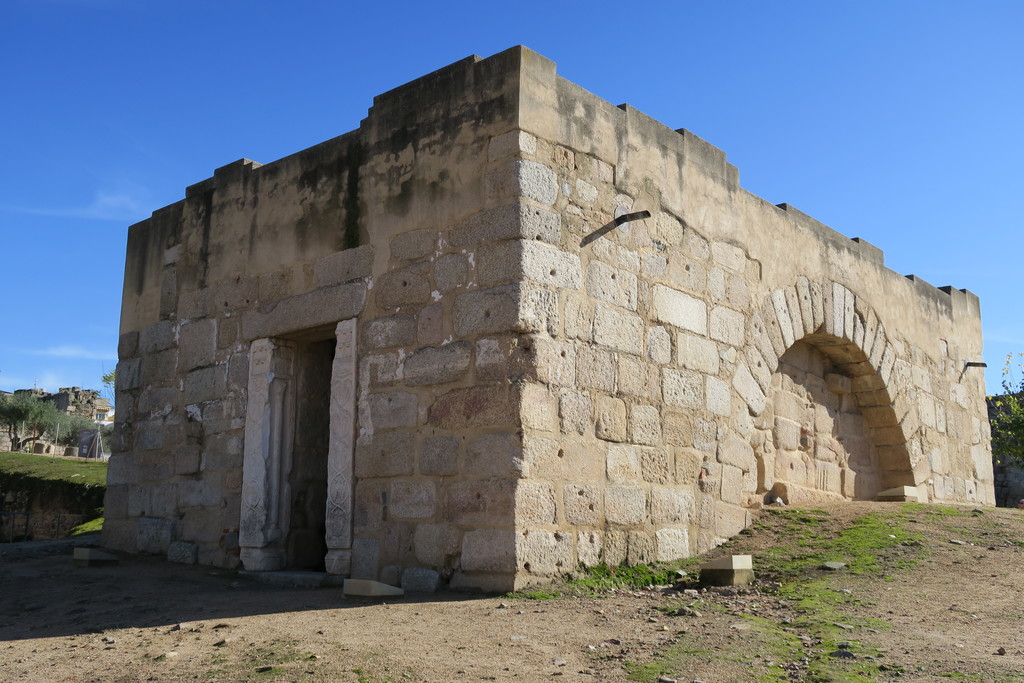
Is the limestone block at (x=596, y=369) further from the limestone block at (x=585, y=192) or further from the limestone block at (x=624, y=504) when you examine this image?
the limestone block at (x=585, y=192)

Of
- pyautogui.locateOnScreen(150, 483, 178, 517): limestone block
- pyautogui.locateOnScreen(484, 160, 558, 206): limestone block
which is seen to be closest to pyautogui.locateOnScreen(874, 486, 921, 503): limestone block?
pyautogui.locateOnScreen(484, 160, 558, 206): limestone block

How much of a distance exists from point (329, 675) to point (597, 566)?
231 cm

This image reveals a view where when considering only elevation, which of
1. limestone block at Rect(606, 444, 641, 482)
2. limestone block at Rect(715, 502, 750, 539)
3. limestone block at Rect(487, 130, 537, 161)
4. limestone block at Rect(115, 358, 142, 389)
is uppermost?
limestone block at Rect(487, 130, 537, 161)

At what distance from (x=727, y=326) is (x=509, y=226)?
2234 millimetres

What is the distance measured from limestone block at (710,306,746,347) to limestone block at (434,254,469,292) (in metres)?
2.06

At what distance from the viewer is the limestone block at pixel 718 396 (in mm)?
6746

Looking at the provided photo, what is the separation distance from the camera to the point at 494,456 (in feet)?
17.6

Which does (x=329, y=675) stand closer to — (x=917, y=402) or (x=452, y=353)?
(x=452, y=353)

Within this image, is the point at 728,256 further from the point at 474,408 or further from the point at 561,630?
the point at 561,630

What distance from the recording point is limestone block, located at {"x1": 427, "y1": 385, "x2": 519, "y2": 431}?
5.39 m

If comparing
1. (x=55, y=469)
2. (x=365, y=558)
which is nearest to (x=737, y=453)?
(x=365, y=558)

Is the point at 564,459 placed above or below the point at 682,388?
below

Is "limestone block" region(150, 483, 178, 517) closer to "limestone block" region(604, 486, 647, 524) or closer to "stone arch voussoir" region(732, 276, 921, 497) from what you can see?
"limestone block" region(604, 486, 647, 524)

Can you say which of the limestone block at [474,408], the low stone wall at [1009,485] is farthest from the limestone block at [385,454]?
the low stone wall at [1009,485]
